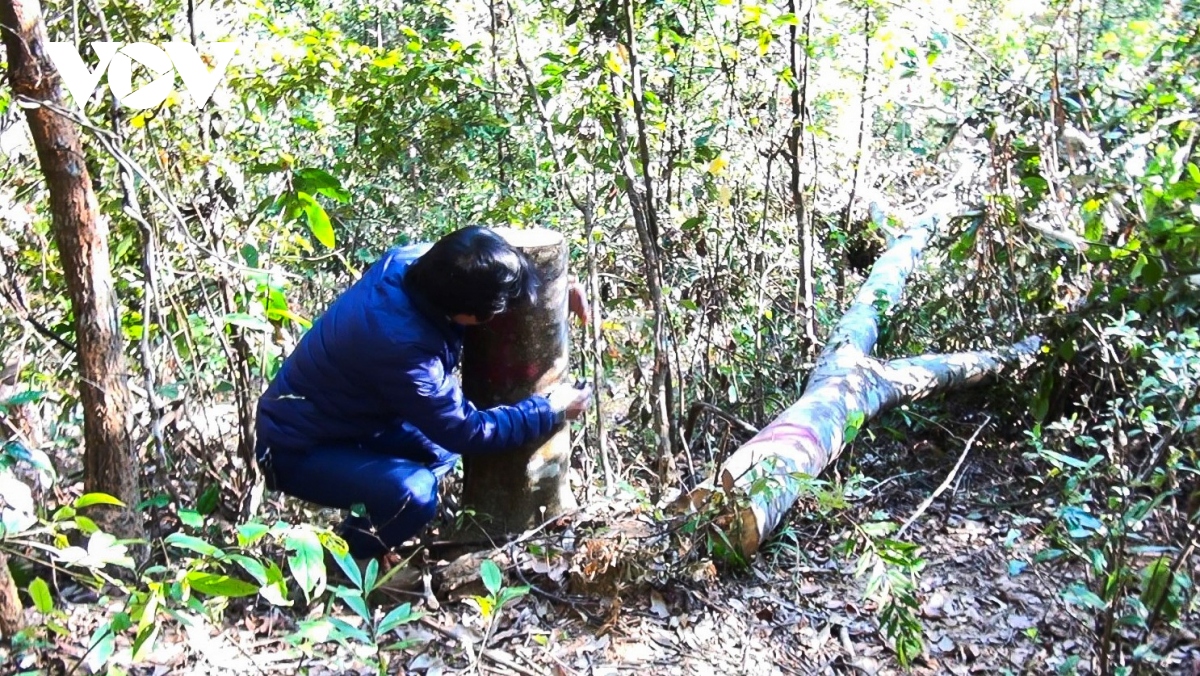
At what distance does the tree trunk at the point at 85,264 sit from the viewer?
8.37 feet

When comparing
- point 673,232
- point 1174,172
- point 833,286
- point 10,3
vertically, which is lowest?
point 833,286

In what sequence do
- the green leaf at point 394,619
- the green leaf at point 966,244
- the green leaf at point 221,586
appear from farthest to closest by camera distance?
1. the green leaf at point 966,244
2. the green leaf at point 394,619
3. the green leaf at point 221,586

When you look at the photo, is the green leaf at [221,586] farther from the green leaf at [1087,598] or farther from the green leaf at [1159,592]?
the green leaf at [1159,592]

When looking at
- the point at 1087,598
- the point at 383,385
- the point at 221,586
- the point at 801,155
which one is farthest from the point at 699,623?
the point at 801,155

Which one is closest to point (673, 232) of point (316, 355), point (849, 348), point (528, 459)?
point (849, 348)

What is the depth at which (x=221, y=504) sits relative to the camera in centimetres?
362

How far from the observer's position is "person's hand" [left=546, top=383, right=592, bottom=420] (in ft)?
11.3


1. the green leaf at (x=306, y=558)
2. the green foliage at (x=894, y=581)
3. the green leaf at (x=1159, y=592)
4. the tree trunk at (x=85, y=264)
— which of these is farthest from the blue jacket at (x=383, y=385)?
the green leaf at (x=1159, y=592)

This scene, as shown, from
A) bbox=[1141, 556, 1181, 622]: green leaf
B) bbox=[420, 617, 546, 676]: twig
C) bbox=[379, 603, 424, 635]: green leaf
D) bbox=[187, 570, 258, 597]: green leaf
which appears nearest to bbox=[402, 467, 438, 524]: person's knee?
bbox=[420, 617, 546, 676]: twig

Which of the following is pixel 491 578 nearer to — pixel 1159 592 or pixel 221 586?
pixel 221 586

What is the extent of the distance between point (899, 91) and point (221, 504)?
7468 mm

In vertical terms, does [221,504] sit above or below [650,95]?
below

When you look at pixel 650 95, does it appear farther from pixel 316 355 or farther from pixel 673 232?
pixel 316 355

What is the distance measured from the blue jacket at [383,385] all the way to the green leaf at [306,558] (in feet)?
3.48
